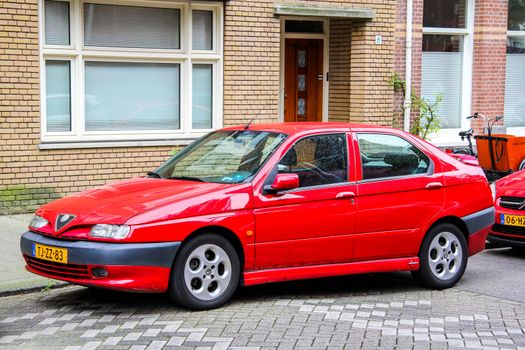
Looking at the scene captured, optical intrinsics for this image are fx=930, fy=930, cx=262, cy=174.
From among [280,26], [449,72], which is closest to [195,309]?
[280,26]

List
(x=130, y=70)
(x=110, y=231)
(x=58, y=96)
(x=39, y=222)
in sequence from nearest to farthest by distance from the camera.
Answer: (x=110, y=231), (x=39, y=222), (x=58, y=96), (x=130, y=70)

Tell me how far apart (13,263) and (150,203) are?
2.69m

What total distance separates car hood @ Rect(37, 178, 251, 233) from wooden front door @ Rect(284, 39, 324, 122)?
890cm

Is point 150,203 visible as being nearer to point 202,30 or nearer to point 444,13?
point 202,30

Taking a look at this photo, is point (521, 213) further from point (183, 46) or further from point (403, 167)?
point (183, 46)

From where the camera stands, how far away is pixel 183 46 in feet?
47.1

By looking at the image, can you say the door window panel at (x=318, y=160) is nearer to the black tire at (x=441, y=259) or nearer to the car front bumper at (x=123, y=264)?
the black tire at (x=441, y=259)

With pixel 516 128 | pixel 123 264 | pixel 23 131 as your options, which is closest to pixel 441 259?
pixel 123 264

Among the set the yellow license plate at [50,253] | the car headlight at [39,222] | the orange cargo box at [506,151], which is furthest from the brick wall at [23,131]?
the orange cargo box at [506,151]

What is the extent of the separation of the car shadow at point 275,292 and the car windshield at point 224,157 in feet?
3.62

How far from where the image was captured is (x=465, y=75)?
18.2 meters

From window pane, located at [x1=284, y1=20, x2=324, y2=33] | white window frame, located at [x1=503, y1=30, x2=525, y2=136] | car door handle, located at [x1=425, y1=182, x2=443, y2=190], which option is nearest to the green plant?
window pane, located at [x1=284, y1=20, x2=324, y2=33]

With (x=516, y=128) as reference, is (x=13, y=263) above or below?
below

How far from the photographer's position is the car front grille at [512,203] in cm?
1065
